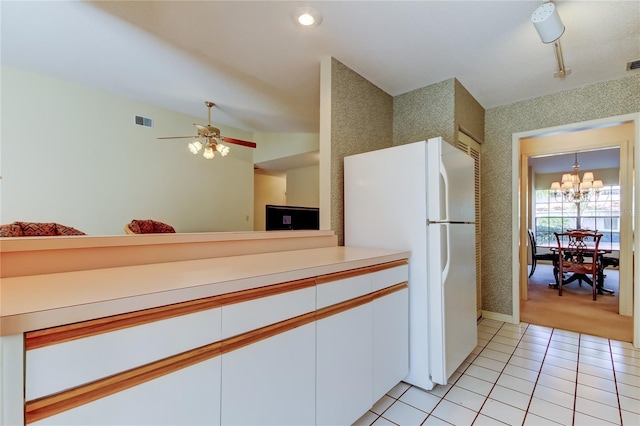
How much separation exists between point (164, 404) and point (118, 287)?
366 millimetres

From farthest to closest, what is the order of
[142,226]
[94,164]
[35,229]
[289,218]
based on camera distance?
[94,164]
[142,226]
[289,218]
[35,229]

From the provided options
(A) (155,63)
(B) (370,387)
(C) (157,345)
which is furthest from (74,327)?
(A) (155,63)

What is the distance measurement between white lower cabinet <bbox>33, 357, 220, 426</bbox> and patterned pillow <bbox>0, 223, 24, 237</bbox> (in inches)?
66.3

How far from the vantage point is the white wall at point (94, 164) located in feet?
10.5

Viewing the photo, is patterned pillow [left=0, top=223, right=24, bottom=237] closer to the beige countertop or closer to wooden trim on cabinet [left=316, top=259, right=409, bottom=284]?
the beige countertop

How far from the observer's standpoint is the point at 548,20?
1.56 meters

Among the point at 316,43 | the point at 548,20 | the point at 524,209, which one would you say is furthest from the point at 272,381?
the point at 524,209

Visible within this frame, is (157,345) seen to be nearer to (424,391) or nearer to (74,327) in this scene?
(74,327)

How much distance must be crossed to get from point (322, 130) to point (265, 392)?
1.85 meters

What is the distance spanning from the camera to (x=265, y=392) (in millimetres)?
1051

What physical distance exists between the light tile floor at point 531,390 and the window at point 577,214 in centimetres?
605

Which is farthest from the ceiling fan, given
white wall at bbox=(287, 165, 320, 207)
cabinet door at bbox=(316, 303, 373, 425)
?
cabinet door at bbox=(316, 303, 373, 425)

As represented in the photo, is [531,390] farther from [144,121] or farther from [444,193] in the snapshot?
[144,121]

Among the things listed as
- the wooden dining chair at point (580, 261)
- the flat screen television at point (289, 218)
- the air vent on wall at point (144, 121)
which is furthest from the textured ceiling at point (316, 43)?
the wooden dining chair at point (580, 261)
